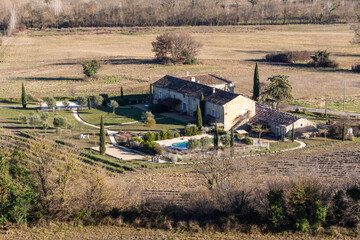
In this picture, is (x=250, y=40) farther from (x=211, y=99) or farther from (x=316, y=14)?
(x=211, y=99)

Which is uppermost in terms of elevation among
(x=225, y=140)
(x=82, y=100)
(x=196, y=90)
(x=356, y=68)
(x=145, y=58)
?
(x=145, y=58)

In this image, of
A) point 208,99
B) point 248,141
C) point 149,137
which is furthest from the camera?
point 208,99

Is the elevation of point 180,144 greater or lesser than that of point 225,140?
lesser

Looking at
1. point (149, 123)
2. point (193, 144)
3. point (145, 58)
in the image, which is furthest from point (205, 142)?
point (145, 58)

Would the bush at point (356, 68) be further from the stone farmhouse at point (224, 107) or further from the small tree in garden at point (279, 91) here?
the stone farmhouse at point (224, 107)

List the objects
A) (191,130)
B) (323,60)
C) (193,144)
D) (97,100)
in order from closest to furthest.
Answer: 1. (193,144)
2. (191,130)
3. (97,100)
4. (323,60)

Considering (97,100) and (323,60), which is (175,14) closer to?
(323,60)

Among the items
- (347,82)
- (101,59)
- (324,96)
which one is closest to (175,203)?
(324,96)

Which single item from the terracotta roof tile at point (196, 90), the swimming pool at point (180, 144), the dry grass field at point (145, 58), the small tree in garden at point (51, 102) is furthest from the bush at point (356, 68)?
the small tree in garden at point (51, 102)
